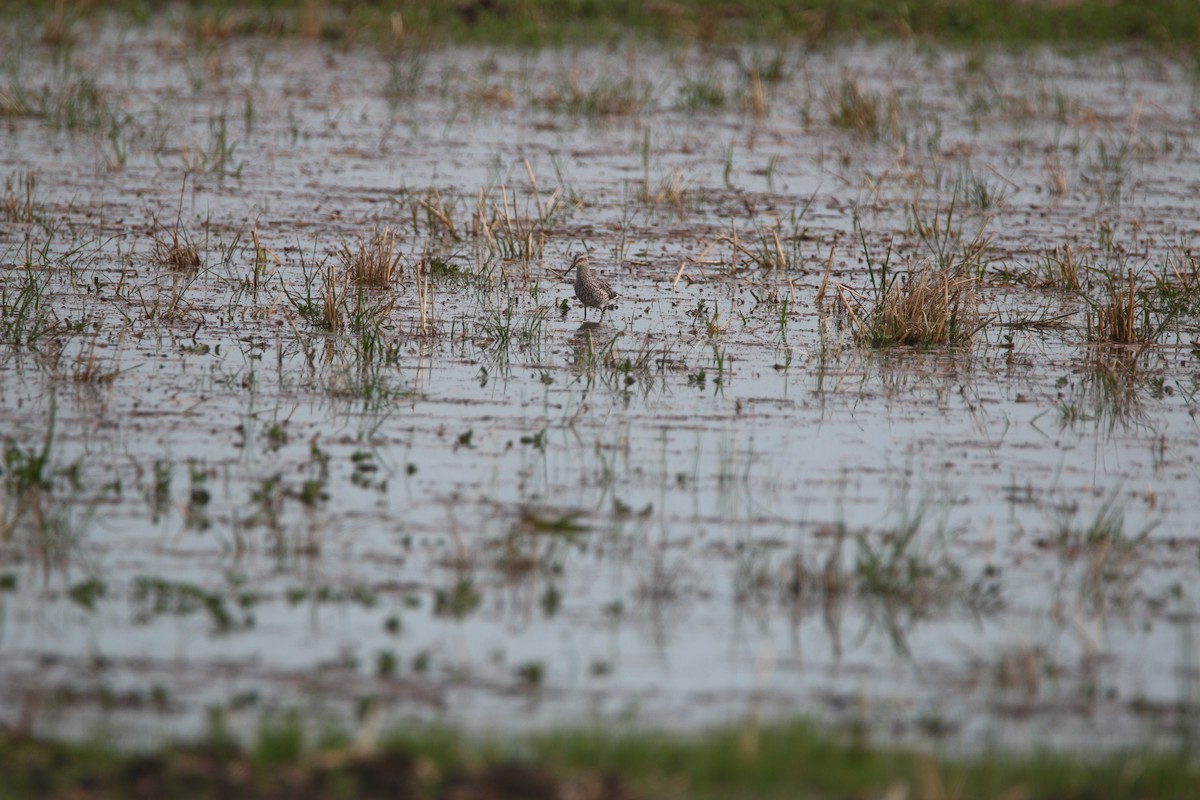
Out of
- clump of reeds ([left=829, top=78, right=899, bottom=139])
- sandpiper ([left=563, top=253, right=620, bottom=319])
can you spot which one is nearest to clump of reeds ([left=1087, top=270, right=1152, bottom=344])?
sandpiper ([left=563, top=253, right=620, bottom=319])

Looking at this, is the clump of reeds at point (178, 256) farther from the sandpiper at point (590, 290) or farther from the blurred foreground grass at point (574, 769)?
the blurred foreground grass at point (574, 769)

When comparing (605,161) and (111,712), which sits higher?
(605,161)

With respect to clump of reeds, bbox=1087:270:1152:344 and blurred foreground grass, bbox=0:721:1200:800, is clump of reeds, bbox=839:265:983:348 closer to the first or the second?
clump of reeds, bbox=1087:270:1152:344

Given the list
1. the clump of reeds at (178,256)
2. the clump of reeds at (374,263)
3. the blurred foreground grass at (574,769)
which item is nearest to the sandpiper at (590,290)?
the clump of reeds at (374,263)

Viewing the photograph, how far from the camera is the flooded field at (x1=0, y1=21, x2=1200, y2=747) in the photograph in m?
6.05

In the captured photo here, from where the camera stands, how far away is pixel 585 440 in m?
8.69

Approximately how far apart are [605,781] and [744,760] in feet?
Result: 1.64

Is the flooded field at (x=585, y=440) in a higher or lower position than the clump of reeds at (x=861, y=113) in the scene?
lower

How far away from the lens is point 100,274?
11.9m

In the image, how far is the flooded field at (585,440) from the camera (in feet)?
19.8

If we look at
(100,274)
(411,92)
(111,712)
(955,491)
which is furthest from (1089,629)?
(411,92)

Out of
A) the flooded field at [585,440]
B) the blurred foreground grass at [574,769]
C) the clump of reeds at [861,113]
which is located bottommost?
the blurred foreground grass at [574,769]

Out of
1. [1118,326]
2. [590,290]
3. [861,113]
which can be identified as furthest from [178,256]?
[861,113]

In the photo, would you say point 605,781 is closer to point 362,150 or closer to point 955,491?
point 955,491
